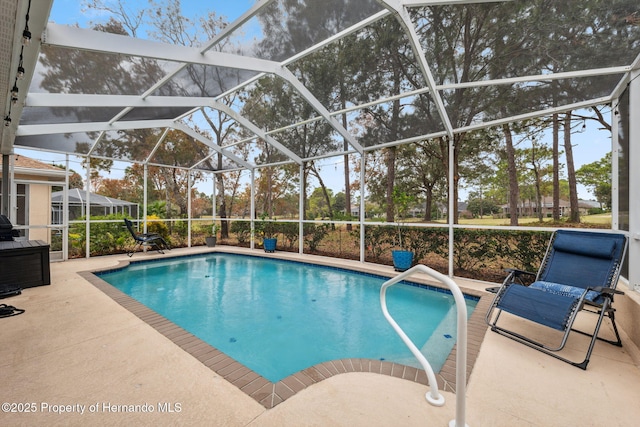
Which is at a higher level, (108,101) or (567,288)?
(108,101)

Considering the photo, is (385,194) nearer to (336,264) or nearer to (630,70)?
(336,264)

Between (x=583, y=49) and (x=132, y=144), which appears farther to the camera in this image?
(x=132, y=144)

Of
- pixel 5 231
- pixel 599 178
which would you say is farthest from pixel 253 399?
pixel 599 178

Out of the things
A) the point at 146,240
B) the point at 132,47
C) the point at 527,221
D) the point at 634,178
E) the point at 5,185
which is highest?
the point at 132,47

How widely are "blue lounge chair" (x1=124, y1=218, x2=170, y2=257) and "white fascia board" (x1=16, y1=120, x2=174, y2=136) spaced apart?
3.44 metres

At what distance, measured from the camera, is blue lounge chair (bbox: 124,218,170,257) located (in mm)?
8758

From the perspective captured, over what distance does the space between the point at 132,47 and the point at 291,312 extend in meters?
4.57

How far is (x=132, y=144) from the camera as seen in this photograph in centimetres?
812

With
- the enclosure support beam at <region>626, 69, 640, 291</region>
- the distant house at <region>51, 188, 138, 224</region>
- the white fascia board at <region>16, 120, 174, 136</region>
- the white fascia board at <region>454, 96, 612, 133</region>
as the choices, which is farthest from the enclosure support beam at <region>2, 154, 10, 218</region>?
the enclosure support beam at <region>626, 69, 640, 291</region>

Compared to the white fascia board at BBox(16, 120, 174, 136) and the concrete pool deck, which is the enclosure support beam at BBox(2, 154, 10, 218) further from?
the concrete pool deck

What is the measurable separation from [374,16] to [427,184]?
5.18m

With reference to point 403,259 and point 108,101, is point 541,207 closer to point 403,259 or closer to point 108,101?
point 403,259

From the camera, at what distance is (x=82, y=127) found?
20.7 ft

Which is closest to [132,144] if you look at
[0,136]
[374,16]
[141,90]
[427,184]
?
[0,136]
